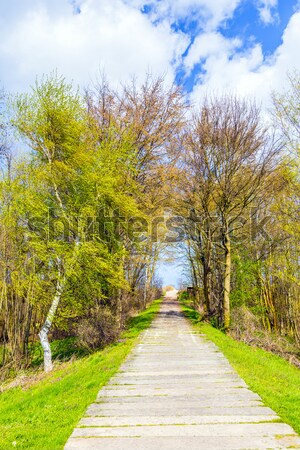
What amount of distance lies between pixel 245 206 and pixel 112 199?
18.9 ft

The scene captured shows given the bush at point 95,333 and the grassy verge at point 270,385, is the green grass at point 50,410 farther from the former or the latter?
the bush at point 95,333

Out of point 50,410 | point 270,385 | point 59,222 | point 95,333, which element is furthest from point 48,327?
point 270,385

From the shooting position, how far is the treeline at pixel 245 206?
13539mm

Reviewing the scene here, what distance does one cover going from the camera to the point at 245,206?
14.4m

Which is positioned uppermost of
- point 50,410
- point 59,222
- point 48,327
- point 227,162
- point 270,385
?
point 227,162

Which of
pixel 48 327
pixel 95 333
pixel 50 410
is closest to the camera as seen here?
pixel 50 410

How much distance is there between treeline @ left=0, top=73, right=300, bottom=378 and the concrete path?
5.57 metres

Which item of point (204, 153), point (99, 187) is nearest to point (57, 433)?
point (99, 187)

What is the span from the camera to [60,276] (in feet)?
39.0

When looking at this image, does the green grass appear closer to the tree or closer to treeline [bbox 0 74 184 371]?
treeline [bbox 0 74 184 371]

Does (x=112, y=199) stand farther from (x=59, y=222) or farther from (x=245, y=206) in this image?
(x=245, y=206)

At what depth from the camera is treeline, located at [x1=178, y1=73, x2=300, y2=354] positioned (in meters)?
13.5

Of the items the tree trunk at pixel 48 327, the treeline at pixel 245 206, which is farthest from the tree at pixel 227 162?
the tree trunk at pixel 48 327

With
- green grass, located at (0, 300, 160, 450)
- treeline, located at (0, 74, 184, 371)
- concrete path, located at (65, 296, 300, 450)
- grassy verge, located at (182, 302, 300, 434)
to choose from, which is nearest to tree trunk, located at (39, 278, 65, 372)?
treeline, located at (0, 74, 184, 371)
